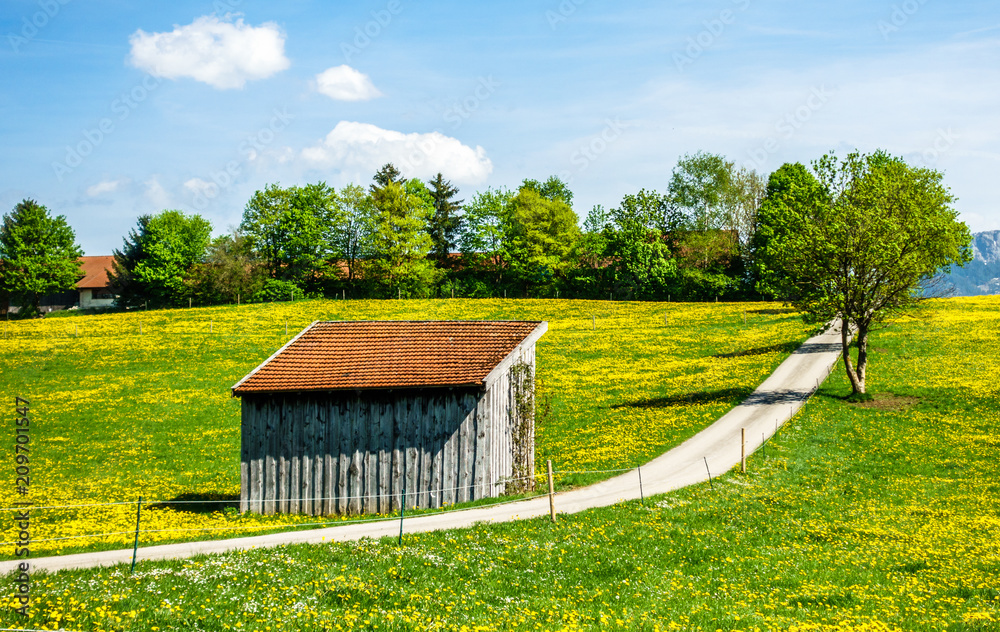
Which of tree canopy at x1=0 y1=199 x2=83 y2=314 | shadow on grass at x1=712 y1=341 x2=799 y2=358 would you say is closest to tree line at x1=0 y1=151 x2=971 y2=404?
tree canopy at x1=0 y1=199 x2=83 y2=314

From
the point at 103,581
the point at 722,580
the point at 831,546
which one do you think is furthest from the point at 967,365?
the point at 103,581

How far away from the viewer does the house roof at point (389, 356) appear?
73.7 feet

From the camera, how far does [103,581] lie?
13.4 m

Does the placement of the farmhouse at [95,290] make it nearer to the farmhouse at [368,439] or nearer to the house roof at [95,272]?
the house roof at [95,272]

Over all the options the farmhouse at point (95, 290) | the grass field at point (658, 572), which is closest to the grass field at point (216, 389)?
the grass field at point (658, 572)

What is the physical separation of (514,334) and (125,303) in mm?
82499

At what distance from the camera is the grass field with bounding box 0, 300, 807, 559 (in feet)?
80.2

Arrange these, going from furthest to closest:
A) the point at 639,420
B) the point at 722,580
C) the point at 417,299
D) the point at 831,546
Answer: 1. the point at 417,299
2. the point at 639,420
3. the point at 831,546
4. the point at 722,580

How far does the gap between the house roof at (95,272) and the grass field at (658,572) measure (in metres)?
93.9

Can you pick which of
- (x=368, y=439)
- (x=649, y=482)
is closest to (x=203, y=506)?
(x=368, y=439)

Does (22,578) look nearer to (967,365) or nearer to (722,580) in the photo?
(722,580)

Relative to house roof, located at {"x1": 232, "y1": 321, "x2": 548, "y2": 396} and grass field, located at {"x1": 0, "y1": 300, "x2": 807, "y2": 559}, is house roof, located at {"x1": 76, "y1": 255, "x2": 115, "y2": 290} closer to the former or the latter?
grass field, located at {"x1": 0, "y1": 300, "x2": 807, "y2": 559}

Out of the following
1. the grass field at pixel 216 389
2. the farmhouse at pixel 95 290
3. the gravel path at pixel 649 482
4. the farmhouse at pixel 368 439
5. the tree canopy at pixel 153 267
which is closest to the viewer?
the gravel path at pixel 649 482

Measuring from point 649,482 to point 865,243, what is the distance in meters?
20.5
